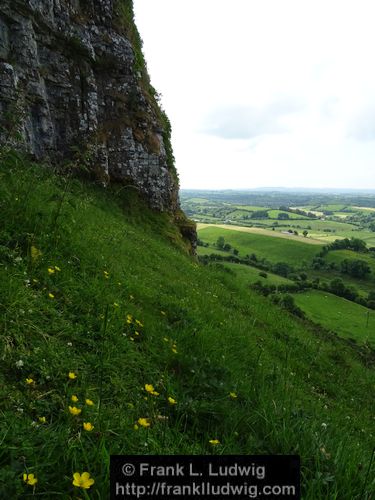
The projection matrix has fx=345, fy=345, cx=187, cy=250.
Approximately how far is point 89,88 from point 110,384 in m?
20.6

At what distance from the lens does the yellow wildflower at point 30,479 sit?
226 centimetres

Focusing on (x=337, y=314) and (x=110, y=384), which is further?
(x=337, y=314)

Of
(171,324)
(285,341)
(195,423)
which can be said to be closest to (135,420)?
(195,423)

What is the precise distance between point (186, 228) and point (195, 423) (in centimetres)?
2280

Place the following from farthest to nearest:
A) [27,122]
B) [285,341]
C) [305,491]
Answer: [27,122]
[285,341]
[305,491]

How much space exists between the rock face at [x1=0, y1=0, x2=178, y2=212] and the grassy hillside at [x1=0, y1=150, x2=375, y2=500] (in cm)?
1116

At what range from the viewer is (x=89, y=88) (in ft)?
67.6

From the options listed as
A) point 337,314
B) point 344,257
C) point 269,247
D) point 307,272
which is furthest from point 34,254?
point 344,257

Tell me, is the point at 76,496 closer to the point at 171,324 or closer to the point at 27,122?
the point at 171,324

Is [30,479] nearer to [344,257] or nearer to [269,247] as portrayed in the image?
[269,247]

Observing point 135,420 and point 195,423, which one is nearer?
point 135,420

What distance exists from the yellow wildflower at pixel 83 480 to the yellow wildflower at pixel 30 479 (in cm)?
25

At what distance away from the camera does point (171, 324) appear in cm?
671

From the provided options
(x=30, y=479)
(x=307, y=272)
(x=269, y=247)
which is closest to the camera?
(x=30, y=479)
